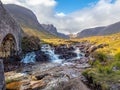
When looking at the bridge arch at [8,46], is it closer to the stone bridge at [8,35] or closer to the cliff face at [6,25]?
the stone bridge at [8,35]

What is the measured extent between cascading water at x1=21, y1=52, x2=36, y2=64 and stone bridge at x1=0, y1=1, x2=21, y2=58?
312 cm

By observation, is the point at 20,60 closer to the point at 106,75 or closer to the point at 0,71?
the point at 106,75

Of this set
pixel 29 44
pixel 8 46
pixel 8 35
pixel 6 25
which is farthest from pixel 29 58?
pixel 6 25

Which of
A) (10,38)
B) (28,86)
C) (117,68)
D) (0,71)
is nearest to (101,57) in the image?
(117,68)

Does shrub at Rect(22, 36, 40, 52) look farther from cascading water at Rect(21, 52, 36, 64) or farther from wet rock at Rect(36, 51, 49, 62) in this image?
wet rock at Rect(36, 51, 49, 62)

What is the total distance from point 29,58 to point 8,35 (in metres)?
11.7

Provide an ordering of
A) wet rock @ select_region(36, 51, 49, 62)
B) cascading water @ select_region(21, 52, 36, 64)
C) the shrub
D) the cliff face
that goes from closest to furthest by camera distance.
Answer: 1. the cliff face
2. cascading water @ select_region(21, 52, 36, 64)
3. the shrub
4. wet rock @ select_region(36, 51, 49, 62)

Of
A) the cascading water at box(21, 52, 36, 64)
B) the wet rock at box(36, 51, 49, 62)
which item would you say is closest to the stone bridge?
the cascading water at box(21, 52, 36, 64)

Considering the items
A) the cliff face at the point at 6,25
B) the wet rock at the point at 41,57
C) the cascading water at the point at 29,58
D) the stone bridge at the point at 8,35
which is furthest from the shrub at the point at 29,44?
the cliff face at the point at 6,25

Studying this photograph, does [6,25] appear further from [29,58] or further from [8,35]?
[29,58]

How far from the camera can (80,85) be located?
12.9 meters

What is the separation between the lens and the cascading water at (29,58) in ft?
130

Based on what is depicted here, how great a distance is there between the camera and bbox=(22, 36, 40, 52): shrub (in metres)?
40.1

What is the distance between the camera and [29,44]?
42.2 metres
